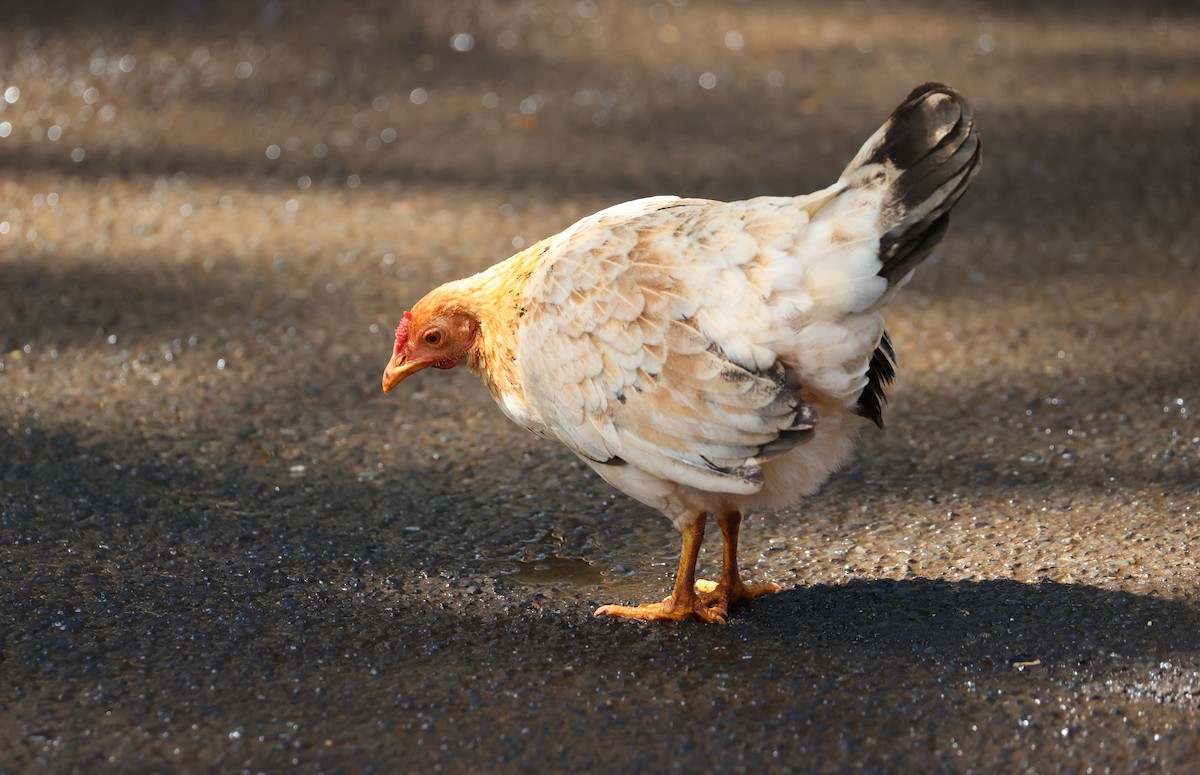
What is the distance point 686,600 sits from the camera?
3463 millimetres

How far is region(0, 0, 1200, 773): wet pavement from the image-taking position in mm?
3090

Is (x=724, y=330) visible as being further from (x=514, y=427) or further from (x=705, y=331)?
(x=514, y=427)

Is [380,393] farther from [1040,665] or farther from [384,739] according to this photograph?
[1040,665]

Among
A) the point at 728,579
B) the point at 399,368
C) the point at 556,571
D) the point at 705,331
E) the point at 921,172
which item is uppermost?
the point at 921,172

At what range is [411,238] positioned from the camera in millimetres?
6027

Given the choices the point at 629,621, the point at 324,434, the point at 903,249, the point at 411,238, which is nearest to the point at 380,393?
the point at 324,434

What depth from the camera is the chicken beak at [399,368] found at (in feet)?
12.2

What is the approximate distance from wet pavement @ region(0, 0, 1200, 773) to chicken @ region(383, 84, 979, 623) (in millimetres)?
454

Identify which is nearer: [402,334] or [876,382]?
[876,382]

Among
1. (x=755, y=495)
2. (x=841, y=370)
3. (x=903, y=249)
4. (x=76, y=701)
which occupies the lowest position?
(x=76, y=701)

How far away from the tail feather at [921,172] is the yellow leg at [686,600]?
0.90 metres

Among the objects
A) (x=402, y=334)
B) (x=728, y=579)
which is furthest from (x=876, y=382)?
(x=402, y=334)

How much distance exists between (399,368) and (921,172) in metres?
1.60

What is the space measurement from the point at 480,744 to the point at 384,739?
23cm
